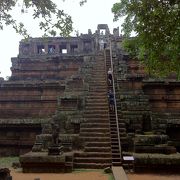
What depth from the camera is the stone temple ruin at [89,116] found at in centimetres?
1405

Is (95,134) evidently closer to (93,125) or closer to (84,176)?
(93,125)

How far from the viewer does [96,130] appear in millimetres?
16156

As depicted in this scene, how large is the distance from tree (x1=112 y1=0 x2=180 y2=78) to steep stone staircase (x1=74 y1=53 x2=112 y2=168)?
4134mm

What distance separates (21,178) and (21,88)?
1090 centimetres

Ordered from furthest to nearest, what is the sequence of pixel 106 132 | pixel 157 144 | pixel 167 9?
pixel 106 132 < pixel 157 144 < pixel 167 9

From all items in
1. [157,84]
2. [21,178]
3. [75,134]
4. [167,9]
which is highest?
[167,9]

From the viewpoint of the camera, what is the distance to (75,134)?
52.8 feet

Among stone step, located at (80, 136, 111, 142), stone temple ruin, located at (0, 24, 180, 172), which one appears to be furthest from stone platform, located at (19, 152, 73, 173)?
stone step, located at (80, 136, 111, 142)

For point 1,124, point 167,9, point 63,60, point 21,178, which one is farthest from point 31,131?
point 167,9

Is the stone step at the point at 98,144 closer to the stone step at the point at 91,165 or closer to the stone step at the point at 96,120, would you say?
the stone step at the point at 91,165

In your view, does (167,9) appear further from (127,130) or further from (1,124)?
(1,124)

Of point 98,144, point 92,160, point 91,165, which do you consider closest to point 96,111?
point 98,144

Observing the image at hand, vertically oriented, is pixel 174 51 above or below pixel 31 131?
above

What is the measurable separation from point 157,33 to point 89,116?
22.9ft
